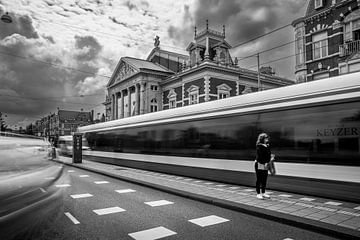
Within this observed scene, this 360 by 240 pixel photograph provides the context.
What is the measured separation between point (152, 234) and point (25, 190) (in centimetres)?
259

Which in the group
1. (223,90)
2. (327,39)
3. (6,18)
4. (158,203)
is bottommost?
(158,203)

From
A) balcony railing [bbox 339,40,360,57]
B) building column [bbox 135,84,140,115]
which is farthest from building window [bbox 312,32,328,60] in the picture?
building column [bbox 135,84,140,115]

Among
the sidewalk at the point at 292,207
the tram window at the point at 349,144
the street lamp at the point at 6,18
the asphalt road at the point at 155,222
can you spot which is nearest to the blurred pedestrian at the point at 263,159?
the sidewalk at the point at 292,207

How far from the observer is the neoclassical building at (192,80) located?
40.6 m

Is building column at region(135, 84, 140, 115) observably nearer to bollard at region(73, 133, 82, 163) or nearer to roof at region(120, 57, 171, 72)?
roof at region(120, 57, 171, 72)

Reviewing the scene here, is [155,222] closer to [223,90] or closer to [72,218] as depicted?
[72,218]

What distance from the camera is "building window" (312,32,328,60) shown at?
64.2 ft

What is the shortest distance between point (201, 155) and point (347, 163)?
5.78m

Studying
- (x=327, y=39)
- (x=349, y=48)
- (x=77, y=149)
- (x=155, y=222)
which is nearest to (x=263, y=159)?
(x=155, y=222)

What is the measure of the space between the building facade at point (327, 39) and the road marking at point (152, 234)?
1699 centimetres

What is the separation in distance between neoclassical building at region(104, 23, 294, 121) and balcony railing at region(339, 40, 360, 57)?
2192 centimetres

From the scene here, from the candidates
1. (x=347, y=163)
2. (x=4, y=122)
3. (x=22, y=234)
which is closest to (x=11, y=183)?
(x=22, y=234)

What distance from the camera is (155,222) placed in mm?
5715

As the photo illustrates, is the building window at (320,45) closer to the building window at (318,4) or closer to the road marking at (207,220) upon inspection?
the building window at (318,4)
